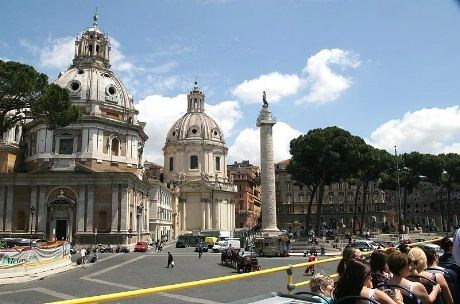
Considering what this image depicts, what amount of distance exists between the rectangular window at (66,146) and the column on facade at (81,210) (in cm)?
707

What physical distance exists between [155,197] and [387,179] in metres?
39.3

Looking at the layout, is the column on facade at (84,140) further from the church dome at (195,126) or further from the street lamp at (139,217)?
the church dome at (195,126)

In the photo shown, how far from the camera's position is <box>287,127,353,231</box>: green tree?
205 ft

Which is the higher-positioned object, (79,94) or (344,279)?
(79,94)

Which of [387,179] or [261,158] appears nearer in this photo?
[261,158]

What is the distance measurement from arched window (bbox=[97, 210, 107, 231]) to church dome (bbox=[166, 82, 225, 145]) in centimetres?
4046

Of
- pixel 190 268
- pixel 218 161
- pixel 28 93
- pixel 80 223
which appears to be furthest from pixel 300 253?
pixel 218 161

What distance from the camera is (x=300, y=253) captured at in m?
45.0

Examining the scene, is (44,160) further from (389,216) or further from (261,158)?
(389,216)

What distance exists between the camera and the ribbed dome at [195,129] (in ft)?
304

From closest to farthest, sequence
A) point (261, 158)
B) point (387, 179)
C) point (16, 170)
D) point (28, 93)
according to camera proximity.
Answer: point (28, 93) < point (261, 158) < point (16, 170) < point (387, 179)

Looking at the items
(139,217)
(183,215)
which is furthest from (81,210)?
(183,215)

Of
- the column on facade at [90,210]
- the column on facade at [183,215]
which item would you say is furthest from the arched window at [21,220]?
the column on facade at [183,215]

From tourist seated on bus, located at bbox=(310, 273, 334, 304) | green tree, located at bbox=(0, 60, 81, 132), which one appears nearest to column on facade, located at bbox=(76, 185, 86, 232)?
green tree, located at bbox=(0, 60, 81, 132)
